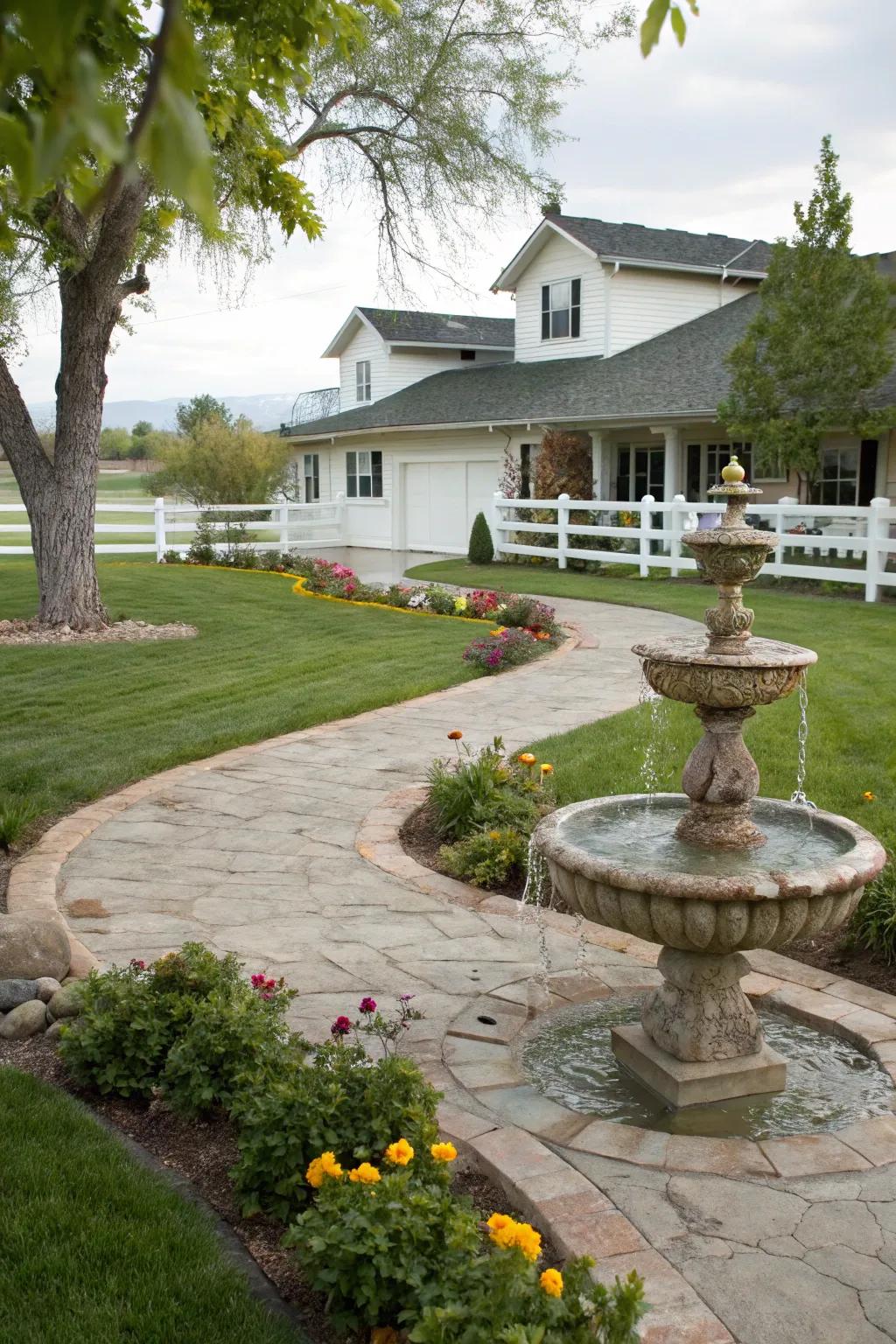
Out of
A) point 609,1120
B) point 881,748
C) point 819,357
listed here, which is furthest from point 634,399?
point 609,1120

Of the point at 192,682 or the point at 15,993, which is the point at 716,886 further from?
the point at 192,682

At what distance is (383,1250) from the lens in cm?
269

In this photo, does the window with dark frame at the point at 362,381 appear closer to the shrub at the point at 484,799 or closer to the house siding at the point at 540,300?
the house siding at the point at 540,300

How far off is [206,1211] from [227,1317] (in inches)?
20.7

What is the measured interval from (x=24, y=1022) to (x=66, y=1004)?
0.16 m

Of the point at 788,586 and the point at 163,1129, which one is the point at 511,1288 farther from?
the point at 788,586

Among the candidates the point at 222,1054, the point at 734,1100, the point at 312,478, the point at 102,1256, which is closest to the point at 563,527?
the point at 312,478

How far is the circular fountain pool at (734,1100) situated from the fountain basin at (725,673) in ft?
4.56

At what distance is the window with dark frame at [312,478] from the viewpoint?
33688 mm

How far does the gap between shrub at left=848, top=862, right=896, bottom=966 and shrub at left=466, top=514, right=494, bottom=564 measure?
17986mm

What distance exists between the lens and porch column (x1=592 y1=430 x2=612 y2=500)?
24.0m

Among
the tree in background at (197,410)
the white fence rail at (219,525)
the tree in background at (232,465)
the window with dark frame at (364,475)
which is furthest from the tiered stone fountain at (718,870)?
the tree in background at (197,410)

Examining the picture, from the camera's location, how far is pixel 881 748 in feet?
25.7

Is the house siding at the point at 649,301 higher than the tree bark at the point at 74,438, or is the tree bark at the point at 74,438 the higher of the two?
the house siding at the point at 649,301
